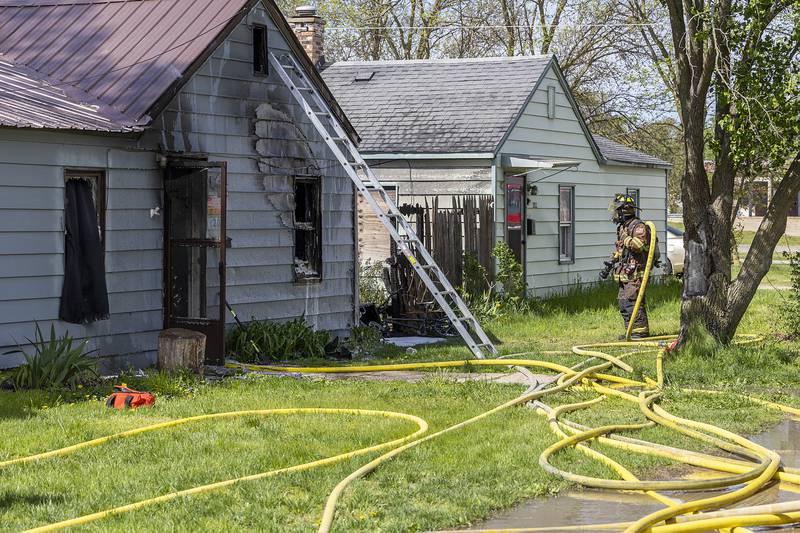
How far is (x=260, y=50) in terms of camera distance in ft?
48.1

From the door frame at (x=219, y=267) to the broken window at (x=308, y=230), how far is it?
8.29 ft

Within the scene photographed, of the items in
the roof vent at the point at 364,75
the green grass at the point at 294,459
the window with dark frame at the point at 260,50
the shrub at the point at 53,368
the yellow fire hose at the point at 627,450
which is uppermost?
the roof vent at the point at 364,75

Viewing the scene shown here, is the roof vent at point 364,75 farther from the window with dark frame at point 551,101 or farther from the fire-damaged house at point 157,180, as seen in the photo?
the fire-damaged house at point 157,180

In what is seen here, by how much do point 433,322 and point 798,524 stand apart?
1065cm

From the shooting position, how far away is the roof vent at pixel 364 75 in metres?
22.6

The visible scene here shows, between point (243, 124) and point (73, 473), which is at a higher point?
point (243, 124)

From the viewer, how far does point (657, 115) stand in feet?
120

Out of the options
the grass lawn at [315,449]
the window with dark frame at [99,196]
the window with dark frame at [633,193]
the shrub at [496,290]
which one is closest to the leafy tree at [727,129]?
the grass lawn at [315,449]

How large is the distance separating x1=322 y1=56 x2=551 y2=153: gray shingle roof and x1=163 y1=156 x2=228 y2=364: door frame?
22.7 ft

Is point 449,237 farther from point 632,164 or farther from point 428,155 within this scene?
point 632,164

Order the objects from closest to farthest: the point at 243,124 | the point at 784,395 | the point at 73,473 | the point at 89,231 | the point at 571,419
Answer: the point at 73,473 < the point at 571,419 < the point at 784,395 < the point at 89,231 < the point at 243,124

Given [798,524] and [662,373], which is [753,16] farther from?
[798,524]

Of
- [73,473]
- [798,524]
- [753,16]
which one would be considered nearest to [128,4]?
[753,16]

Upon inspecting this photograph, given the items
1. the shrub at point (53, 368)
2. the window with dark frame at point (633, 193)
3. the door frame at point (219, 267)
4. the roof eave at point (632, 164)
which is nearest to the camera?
the shrub at point (53, 368)
